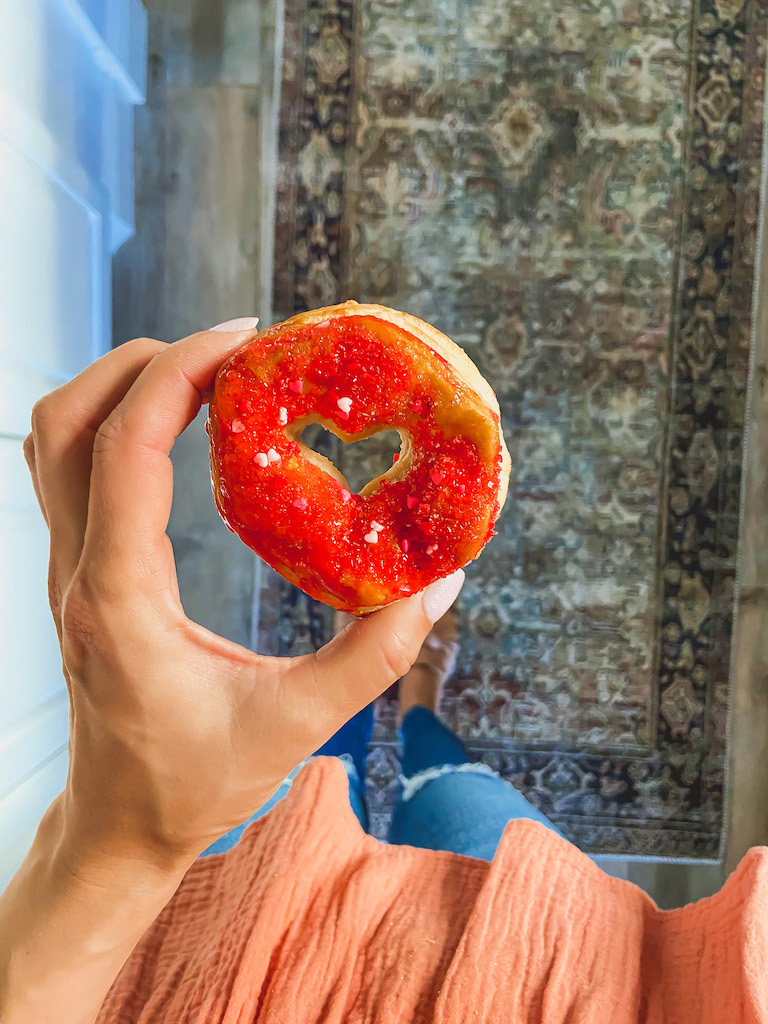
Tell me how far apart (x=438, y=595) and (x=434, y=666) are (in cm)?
90

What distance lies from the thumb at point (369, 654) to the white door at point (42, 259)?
2.65 ft

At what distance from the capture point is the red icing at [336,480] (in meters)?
0.51

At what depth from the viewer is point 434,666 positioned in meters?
1.45

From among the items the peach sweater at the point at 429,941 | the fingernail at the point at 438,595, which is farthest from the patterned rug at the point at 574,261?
the fingernail at the point at 438,595

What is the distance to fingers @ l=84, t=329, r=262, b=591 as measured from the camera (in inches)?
19.9

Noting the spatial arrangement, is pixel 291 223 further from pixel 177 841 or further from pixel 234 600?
pixel 177 841

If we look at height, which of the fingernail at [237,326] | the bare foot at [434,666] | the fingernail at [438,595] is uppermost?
the fingernail at [237,326]

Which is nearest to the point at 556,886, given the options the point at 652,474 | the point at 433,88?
the point at 652,474

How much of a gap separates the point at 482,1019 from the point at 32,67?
5.19ft

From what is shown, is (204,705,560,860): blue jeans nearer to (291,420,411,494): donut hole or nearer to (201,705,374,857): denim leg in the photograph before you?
(201,705,374,857): denim leg

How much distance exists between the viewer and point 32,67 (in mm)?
1108

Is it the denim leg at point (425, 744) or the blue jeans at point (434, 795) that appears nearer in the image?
the blue jeans at point (434, 795)

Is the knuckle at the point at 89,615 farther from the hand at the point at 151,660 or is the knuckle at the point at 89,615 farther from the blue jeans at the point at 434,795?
the blue jeans at the point at 434,795

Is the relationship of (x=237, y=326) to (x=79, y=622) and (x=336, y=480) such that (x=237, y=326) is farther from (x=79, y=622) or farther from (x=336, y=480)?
(x=79, y=622)
